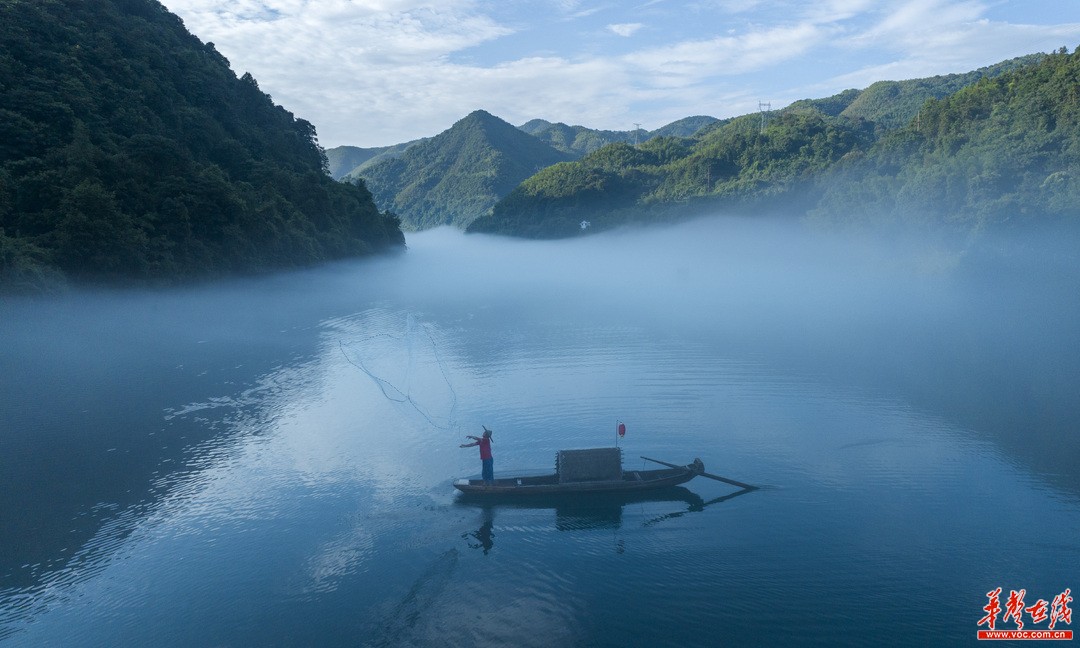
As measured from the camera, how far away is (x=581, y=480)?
17.4 m

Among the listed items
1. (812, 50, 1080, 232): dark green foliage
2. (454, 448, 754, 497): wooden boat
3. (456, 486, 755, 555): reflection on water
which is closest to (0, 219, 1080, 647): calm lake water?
(456, 486, 755, 555): reflection on water

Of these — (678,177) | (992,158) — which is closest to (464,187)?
(678,177)

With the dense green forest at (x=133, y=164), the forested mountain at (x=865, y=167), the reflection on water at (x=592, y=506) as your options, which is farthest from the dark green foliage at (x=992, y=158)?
the dense green forest at (x=133, y=164)

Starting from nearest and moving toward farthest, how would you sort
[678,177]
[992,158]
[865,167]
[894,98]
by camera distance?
[992,158] < [865,167] < [678,177] < [894,98]

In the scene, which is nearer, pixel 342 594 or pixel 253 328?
pixel 342 594

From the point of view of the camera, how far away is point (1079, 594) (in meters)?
13.2

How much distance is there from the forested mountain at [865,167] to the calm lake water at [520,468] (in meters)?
16.2

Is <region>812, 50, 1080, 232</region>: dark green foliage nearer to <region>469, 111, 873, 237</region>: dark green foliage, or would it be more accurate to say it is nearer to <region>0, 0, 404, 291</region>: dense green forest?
<region>469, 111, 873, 237</region>: dark green foliage

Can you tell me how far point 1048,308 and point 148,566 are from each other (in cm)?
5581

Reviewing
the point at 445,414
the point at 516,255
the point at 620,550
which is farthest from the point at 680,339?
the point at 516,255

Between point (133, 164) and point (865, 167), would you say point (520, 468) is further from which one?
point (865, 167)

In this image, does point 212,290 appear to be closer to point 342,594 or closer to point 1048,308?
point 342,594

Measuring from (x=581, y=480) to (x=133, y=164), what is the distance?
146 feet

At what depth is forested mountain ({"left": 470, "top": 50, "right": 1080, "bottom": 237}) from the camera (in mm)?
51938
